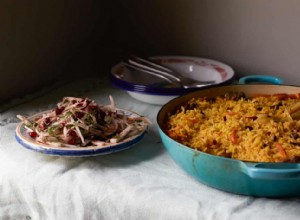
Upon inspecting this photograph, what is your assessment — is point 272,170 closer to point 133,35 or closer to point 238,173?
point 238,173

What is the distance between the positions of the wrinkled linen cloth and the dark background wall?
0.26 m

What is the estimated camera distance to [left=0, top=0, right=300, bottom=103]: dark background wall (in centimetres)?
107

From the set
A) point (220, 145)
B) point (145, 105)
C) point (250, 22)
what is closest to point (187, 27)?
point (250, 22)

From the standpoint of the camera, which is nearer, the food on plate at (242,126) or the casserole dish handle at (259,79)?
the food on plate at (242,126)

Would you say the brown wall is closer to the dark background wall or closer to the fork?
the dark background wall

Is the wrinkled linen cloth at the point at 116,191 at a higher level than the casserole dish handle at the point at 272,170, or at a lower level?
lower

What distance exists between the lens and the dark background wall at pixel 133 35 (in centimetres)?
107

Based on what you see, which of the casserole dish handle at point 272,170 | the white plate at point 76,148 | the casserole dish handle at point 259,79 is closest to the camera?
the casserole dish handle at point 272,170

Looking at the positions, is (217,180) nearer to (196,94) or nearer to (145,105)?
(196,94)

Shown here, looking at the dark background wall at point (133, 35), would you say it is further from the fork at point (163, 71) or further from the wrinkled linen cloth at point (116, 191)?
the wrinkled linen cloth at point (116, 191)

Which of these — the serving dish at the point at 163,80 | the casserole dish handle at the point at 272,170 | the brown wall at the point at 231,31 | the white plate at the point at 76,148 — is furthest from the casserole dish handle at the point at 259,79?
the casserole dish handle at the point at 272,170

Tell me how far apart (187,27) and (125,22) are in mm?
185

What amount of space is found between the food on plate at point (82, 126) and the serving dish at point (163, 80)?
0.13 meters

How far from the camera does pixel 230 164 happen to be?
63 centimetres
